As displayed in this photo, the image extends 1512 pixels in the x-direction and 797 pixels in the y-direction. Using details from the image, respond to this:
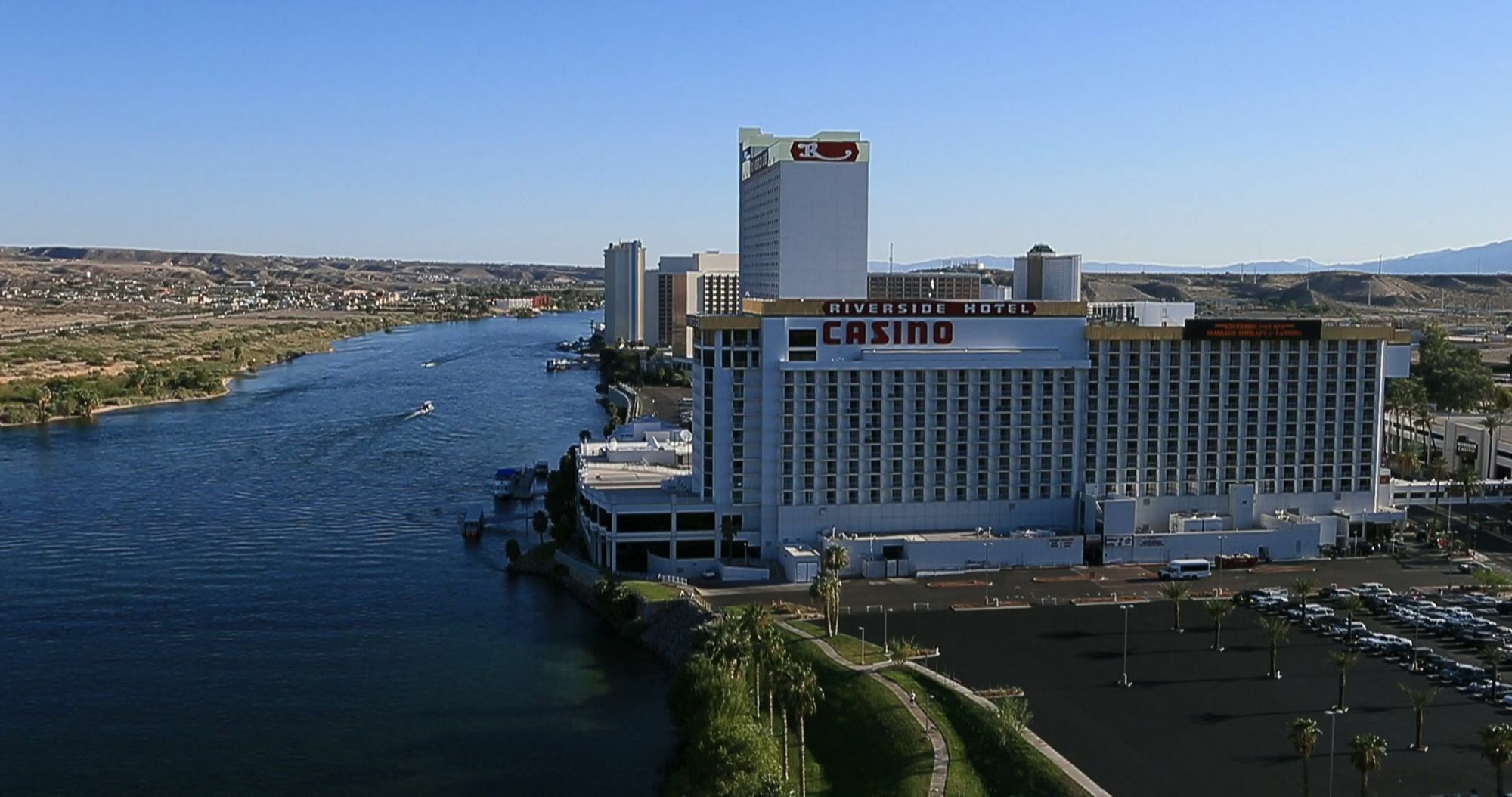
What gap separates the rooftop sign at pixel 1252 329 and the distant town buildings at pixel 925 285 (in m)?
79.4

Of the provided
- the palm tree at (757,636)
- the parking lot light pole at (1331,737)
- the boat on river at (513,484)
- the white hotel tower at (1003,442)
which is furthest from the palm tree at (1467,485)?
the boat on river at (513,484)

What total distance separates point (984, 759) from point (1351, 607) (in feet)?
56.3

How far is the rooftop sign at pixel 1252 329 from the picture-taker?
179 feet

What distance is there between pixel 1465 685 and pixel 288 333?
185m

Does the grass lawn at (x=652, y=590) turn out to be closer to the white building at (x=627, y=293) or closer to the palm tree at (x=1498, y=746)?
the palm tree at (x=1498, y=746)

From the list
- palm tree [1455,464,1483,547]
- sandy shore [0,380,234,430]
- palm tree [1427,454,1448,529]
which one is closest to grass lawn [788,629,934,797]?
palm tree [1455,464,1483,547]

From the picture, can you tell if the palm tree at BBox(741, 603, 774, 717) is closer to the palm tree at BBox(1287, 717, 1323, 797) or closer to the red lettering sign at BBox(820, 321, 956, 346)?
the palm tree at BBox(1287, 717, 1323, 797)

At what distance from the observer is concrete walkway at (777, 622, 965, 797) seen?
3094 cm

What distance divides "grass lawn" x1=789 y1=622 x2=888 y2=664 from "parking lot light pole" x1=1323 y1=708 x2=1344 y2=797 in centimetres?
1235

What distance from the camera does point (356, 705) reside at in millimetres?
39500

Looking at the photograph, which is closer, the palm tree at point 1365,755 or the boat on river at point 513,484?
the palm tree at point 1365,755

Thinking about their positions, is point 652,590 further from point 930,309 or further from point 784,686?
point 784,686

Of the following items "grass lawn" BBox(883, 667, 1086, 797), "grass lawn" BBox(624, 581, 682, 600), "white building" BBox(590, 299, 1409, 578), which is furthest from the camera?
"white building" BBox(590, 299, 1409, 578)

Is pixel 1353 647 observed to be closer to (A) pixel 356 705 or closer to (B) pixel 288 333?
(A) pixel 356 705
